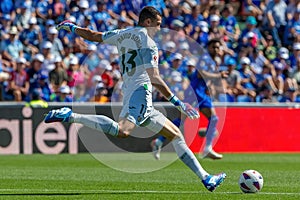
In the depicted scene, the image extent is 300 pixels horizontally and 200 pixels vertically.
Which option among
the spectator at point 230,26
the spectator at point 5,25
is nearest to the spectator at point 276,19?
the spectator at point 230,26

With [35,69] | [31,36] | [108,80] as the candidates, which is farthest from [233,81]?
[31,36]

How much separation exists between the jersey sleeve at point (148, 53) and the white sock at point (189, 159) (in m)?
1.15

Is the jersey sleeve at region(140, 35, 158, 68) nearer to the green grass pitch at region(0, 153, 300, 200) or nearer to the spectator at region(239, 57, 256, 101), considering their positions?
the green grass pitch at region(0, 153, 300, 200)

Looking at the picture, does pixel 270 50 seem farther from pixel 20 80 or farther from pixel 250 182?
pixel 250 182

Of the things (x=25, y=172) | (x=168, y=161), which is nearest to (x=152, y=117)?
(x=25, y=172)

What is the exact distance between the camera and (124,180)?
14.0m

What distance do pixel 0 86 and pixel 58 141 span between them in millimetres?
2425

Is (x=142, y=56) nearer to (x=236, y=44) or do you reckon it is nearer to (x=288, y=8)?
(x=236, y=44)

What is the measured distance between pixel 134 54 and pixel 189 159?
5.38 feet

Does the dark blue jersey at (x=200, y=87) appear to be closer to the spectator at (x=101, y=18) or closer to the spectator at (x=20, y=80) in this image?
the spectator at (x=20, y=80)

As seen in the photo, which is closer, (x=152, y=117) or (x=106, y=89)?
(x=152, y=117)

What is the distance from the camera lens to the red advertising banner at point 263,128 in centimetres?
2353

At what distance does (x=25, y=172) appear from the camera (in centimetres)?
1545

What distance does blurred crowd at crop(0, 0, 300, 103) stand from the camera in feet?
76.4
